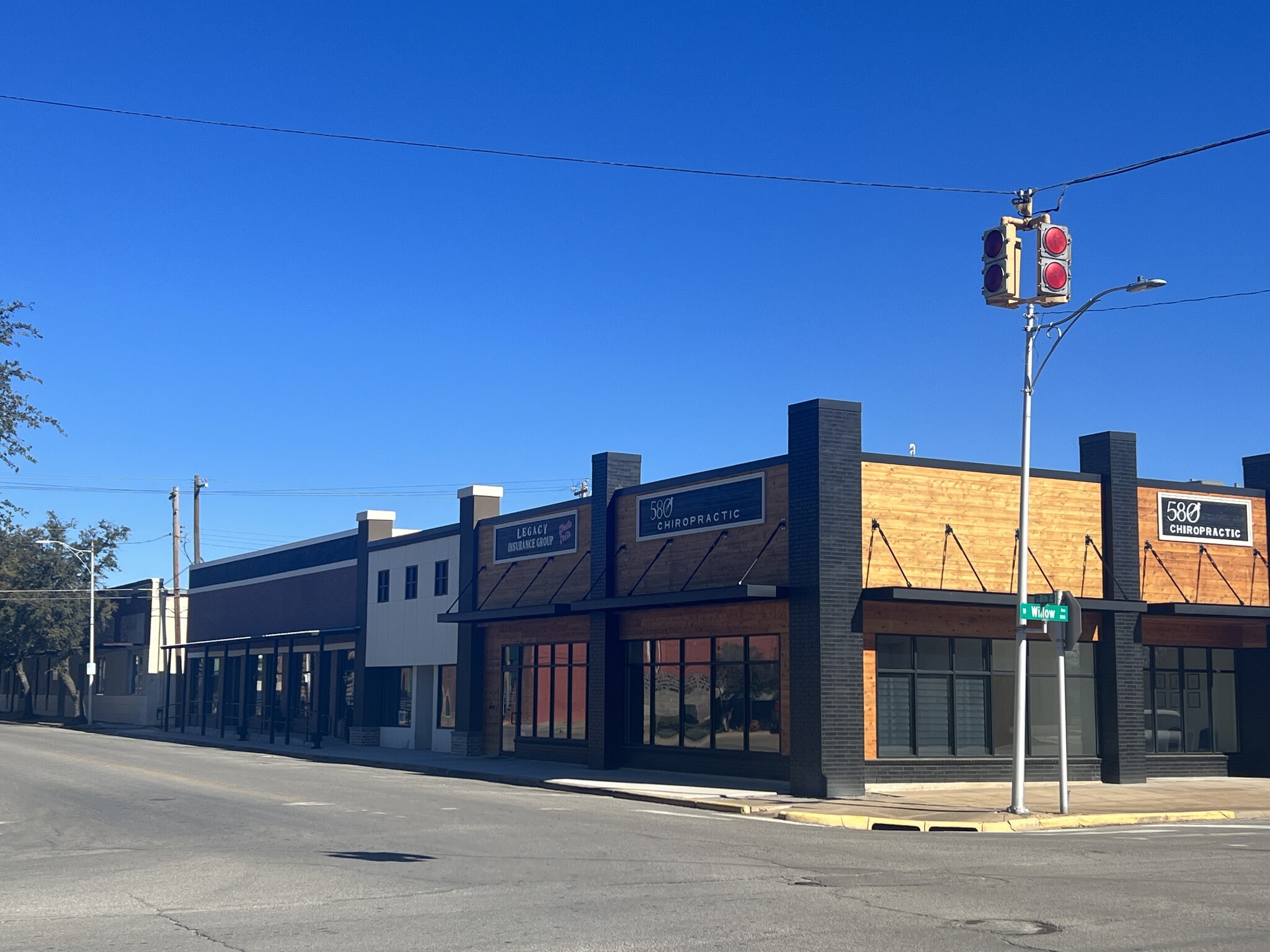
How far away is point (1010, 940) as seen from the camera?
396 inches

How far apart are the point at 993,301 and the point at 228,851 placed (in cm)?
1160

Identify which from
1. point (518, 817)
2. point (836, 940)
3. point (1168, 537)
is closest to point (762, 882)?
point (836, 940)

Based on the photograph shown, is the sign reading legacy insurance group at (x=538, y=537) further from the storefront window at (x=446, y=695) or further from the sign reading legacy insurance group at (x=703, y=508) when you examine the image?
the storefront window at (x=446, y=695)

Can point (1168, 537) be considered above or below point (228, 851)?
above

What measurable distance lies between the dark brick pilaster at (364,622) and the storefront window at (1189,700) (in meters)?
23.7

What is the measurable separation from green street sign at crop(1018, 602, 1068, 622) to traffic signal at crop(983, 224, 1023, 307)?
5.40 metres

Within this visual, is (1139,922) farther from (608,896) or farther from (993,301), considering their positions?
(993,301)

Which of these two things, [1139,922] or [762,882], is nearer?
[1139,922]

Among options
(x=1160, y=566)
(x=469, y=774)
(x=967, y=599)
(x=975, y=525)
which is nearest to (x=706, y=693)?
(x=469, y=774)

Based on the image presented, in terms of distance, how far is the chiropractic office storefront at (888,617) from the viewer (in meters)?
25.8

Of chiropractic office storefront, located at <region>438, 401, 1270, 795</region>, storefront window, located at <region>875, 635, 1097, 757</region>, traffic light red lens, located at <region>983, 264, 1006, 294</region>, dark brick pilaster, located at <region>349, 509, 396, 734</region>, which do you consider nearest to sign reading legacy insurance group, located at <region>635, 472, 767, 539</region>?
chiropractic office storefront, located at <region>438, 401, 1270, 795</region>

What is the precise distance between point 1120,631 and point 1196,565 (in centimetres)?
281

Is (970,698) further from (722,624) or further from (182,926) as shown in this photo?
(182,926)

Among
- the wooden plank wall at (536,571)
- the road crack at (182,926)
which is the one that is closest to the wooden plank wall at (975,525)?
the wooden plank wall at (536,571)
